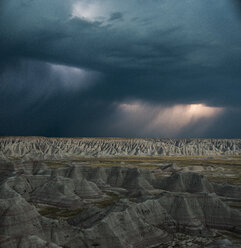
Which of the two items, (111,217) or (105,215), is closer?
(111,217)

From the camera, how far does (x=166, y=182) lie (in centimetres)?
7331

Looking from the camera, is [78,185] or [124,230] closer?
[124,230]

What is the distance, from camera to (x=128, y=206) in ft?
113

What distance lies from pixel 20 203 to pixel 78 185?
29.7m

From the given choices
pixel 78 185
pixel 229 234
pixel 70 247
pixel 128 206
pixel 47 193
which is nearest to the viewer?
pixel 70 247

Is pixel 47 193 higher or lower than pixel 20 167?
lower

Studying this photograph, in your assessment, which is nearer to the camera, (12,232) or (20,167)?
(12,232)

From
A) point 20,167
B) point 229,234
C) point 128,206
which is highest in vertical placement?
point 20,167

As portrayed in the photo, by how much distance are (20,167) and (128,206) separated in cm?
5360

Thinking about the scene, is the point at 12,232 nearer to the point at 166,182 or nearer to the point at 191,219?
the point at 191,219

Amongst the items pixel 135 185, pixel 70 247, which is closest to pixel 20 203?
pixel 70 247

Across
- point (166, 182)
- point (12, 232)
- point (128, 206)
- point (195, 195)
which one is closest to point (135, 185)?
point (166, 182)

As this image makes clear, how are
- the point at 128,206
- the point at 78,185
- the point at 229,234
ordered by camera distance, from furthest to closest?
the point at 78,185 < the point at 229,234 < the point at 128,206

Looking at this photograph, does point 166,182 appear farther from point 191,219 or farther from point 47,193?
point 191,219
